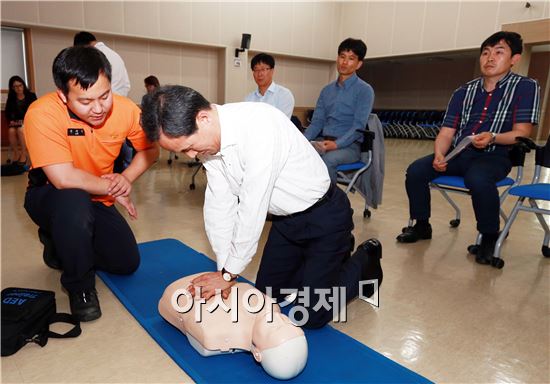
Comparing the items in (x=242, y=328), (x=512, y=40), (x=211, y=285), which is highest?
(x=512, y=40)

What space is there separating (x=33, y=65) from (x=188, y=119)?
8007 millimetres

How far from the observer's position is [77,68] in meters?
1.54

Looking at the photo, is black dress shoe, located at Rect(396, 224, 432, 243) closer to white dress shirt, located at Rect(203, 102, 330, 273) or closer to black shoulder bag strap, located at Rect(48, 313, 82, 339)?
white dress shirt, located at Rect(203, 102, 330, 273)

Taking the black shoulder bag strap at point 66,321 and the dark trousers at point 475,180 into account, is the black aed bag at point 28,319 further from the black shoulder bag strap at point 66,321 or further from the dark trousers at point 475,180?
the dark trousers at point 475,180

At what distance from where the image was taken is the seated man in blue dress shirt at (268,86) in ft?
11.7

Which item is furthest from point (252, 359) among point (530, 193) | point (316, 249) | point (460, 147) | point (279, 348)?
point (460, 147)

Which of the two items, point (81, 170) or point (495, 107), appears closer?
point (81, 170)

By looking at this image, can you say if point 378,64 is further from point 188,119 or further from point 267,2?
point 188,119

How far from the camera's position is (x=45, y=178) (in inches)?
75.0

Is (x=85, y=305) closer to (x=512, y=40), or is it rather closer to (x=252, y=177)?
(x=252, y=177)

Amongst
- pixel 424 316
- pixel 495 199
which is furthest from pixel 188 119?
pixel 495 199

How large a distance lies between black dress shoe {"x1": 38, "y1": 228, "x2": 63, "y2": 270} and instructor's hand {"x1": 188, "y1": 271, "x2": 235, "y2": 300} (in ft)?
3.30

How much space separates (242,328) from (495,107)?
2.23 meters

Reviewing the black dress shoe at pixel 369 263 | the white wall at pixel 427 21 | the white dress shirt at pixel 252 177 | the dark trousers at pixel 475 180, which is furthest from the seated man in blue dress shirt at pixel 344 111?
the white wall at pixel 427 21
